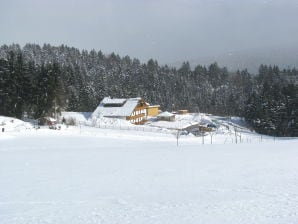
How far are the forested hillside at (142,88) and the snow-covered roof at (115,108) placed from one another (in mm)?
6858

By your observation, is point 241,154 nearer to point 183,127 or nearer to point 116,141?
point 116,141

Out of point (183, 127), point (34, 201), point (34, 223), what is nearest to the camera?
point (34, 223)

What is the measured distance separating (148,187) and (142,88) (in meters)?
97.0

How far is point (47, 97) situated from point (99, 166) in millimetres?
31588

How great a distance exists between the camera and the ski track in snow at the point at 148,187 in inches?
456

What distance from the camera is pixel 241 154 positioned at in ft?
83.1

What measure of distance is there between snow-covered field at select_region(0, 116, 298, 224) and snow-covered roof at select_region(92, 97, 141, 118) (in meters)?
40.6

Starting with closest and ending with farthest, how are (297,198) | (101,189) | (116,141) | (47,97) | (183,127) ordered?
(297,198) → (101,189) → (116,141) → (47,97) → (183,127)

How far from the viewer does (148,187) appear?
51.6 ft

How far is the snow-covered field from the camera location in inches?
456

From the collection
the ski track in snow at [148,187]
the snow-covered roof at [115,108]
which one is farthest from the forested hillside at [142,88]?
the ski track in snow at [148,187]

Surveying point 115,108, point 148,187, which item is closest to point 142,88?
point 115,108

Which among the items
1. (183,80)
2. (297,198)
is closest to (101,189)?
(297,198)

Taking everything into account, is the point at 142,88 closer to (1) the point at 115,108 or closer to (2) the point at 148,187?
(1) the point at 115,108
